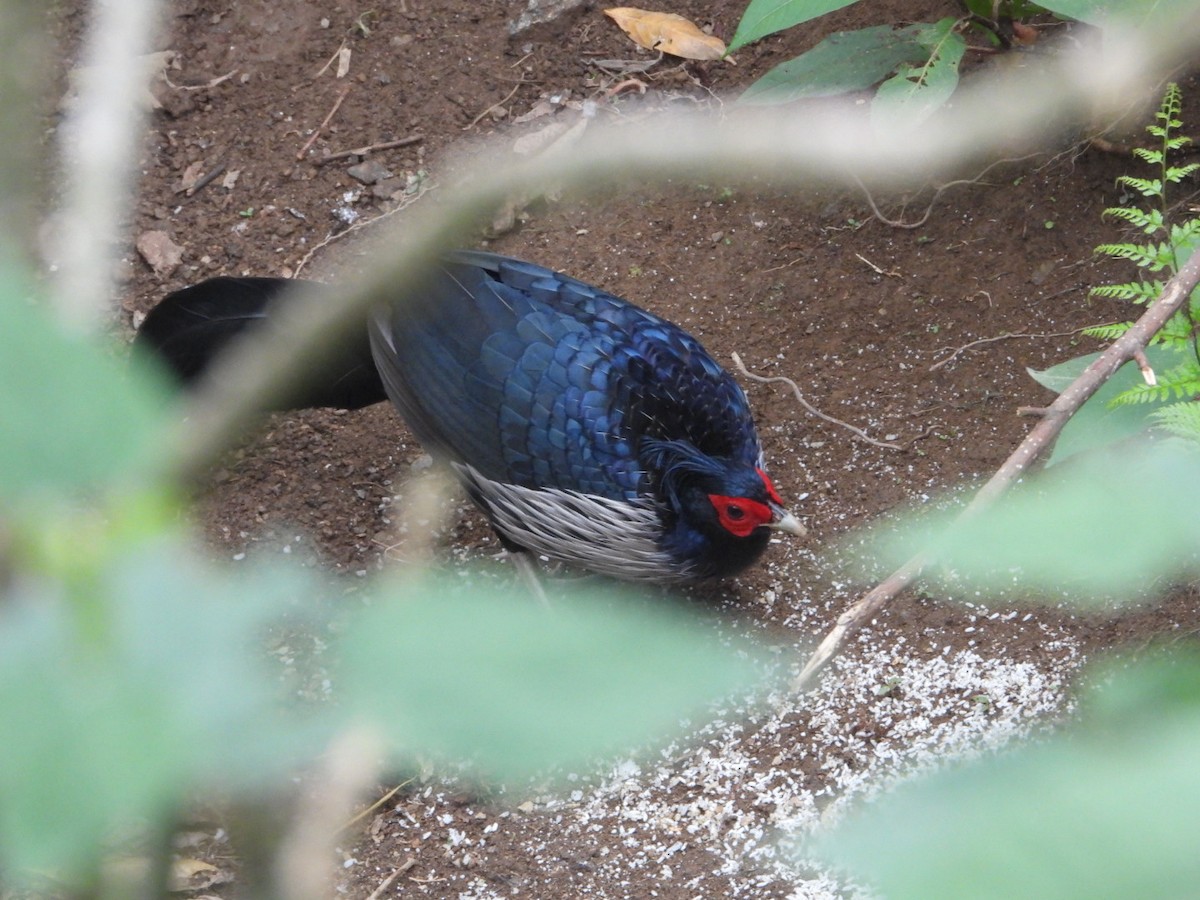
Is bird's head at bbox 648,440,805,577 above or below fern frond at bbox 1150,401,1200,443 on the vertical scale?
below

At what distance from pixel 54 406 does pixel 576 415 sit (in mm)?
2472

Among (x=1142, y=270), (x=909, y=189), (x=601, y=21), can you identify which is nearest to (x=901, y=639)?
(x=1142, y=270)

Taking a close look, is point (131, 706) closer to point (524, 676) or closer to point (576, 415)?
point (524, 676)

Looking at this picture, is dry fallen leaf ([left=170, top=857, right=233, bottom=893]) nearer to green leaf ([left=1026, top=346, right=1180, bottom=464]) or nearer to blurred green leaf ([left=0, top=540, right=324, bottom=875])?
green leaf ([left=1026, top=346, right=1180, bottom=464])

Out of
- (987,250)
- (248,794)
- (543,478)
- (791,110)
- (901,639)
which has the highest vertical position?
(248,794)

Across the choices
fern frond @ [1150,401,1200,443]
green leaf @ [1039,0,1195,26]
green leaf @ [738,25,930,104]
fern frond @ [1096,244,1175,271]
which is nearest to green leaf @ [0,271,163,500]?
fern frond @ [1150,401,1200,443]

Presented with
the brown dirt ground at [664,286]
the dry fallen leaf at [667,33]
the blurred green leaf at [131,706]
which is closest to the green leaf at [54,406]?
the blurred green leaf at [131,706]

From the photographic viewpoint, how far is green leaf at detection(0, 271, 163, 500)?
32 centimetres

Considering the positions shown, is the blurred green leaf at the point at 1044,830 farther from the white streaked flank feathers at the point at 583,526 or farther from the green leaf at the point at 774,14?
the green leaf at the point at 774,14

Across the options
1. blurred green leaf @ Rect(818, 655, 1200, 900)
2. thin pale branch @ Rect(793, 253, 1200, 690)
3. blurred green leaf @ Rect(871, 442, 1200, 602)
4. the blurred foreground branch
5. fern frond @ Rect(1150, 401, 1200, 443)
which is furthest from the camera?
fern frond @ Rect(1150, 401, 1200, 443)

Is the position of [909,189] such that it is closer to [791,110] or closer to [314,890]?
[791,110]

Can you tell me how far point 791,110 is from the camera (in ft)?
10.9

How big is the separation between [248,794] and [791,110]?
3212mm

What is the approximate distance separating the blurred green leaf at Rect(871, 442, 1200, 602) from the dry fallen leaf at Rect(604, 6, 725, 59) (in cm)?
387
